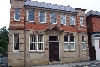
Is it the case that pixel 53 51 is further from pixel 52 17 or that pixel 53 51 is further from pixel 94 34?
pixel 94 34

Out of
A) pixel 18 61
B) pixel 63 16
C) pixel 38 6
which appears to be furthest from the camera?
pixel 63 16

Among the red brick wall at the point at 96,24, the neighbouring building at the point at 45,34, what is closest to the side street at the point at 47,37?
the neighbouring building at the point at 45,34

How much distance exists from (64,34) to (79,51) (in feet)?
11.3

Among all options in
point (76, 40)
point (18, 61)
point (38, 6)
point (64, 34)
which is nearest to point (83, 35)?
point (76, 40)

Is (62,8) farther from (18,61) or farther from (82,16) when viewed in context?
(18,61)

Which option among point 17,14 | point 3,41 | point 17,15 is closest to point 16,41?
point 17,15

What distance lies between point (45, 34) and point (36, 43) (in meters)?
1.71

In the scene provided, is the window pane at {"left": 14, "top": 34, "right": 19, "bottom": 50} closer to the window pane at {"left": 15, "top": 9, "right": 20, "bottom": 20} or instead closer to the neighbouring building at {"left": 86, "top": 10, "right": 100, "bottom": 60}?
the window pane at {"left": 15, "top": 9, "right": 20, "bottom": 20}

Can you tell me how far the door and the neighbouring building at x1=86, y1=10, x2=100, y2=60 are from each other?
7.07 meters

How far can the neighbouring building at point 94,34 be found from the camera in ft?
96.6

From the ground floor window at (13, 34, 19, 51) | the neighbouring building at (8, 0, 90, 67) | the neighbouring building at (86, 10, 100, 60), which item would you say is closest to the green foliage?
the ground floor window at (13, 34, 19, 51)

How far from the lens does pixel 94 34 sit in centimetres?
2964

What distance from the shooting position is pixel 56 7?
26.6 meters

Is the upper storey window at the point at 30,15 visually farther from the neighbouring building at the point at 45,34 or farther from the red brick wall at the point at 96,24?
the red brick wall at the point at 96,24
